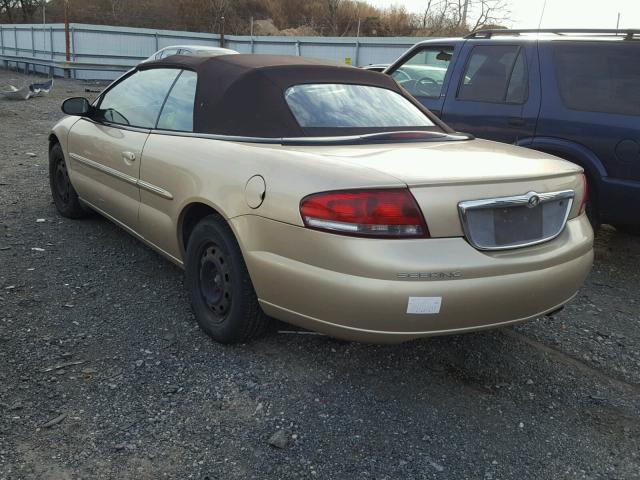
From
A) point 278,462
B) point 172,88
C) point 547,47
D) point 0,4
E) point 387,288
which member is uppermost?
point 0,4

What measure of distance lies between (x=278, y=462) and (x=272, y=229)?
1.02m

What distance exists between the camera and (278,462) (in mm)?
2422

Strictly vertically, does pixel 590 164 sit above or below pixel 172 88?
below

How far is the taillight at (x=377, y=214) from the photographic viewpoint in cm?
252

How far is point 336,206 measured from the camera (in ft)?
8.38

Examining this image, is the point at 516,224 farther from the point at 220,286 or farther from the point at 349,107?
the point at 220,286

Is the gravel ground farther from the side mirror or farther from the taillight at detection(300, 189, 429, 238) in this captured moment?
the side mirror

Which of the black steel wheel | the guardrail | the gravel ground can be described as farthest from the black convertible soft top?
the guardrail

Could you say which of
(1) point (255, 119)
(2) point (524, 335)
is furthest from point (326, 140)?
(2) point (524, 335)

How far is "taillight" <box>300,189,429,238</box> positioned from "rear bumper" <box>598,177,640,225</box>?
2813 millimetres

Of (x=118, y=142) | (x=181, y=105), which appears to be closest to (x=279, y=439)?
(x=181, y=105)

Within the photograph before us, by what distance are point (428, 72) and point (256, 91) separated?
3.58 metres

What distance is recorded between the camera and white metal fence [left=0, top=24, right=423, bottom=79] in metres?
22.9

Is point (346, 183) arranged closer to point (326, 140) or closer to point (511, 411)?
point (326, 140)
